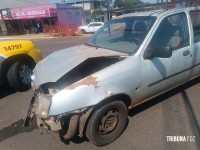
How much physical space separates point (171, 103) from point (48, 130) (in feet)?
7.86

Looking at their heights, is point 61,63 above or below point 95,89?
above

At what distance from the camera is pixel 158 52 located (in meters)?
3.64

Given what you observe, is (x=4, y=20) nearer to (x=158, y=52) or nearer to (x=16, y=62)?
(x=16, y=62)

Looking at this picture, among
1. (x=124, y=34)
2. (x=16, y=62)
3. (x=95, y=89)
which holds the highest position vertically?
(x=124, y=34)

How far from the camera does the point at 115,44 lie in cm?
431

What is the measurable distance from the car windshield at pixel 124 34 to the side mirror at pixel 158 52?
0.19 m

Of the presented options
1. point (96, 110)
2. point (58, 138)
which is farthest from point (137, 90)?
point (58, 138)

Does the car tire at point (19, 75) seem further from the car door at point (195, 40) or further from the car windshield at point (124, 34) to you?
the car door at point (195, 40)

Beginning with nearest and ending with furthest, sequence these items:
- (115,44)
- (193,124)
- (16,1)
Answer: (193,124) < (115,44) < (16,1)

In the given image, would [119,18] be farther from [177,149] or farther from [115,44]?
[177,149]

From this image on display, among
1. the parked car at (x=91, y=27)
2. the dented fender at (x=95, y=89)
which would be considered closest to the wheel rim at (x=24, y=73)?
the dented fender at (x=95, y=89)

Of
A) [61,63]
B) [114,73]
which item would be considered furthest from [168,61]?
[61,63]

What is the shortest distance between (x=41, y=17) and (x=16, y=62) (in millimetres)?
30872

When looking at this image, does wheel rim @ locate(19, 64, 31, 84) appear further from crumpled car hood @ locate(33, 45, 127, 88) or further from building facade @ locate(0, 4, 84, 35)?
building facade @ locate(0, 4, 84, 35)
